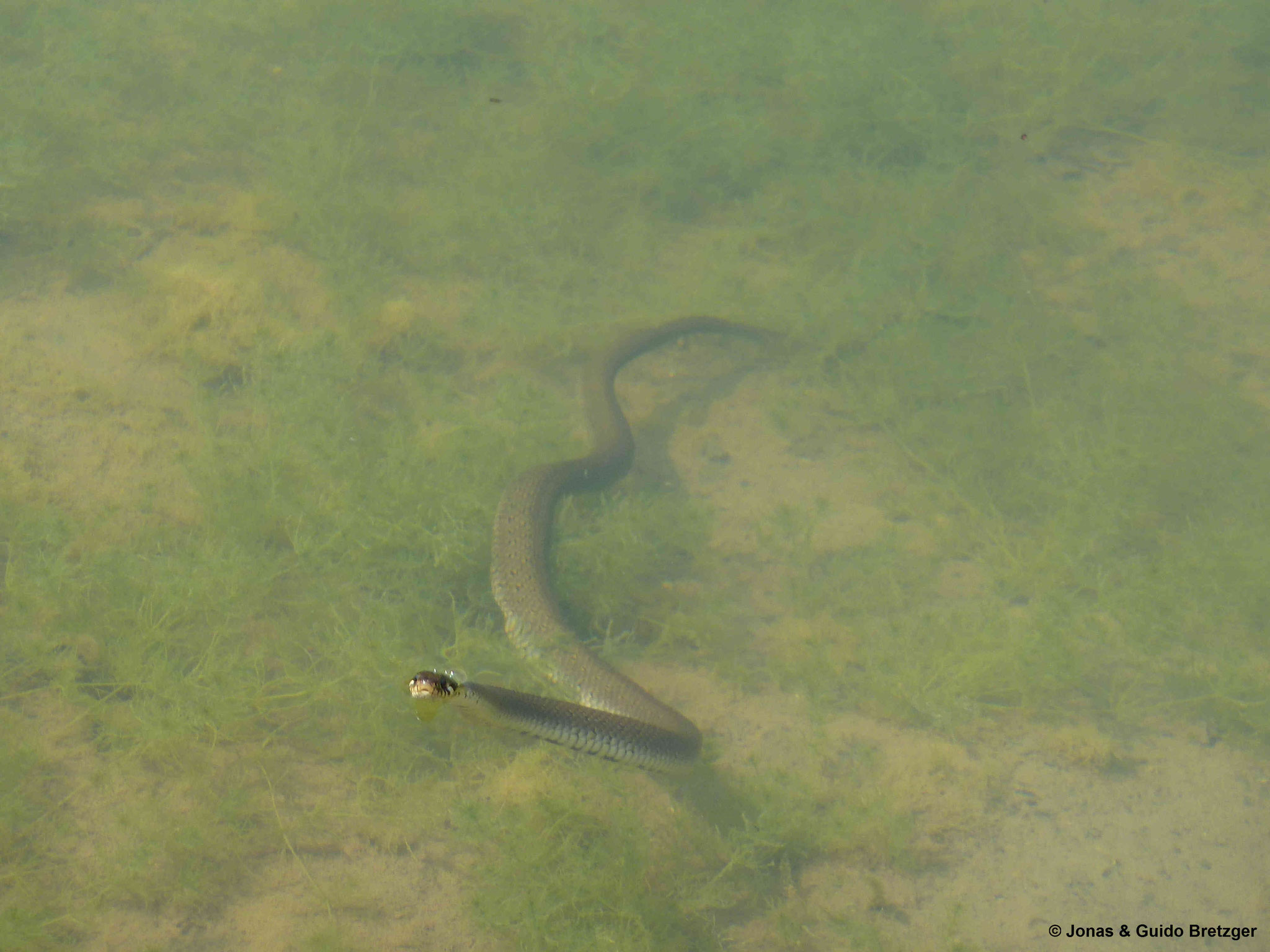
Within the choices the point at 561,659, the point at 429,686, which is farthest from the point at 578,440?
the point at 429,686

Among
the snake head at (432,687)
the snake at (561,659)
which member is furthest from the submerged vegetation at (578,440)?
the snake head at (432,687)

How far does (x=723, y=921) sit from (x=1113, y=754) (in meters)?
2.45

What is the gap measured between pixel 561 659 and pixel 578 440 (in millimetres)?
2025

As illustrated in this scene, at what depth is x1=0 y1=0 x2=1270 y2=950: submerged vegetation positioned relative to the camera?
3488 millimetres

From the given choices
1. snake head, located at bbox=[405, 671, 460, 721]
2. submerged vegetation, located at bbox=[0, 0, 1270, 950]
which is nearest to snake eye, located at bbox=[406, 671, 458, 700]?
snake head, located at bbox=[405, 671, 460, 721]

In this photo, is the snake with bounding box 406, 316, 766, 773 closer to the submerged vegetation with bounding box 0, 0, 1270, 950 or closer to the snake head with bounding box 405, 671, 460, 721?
the snake head with bounding box 405, 671, 460, 721

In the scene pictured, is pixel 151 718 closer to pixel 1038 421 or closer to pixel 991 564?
pixel 991 564

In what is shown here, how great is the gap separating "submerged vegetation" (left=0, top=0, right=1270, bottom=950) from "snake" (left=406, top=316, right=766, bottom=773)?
19 cm

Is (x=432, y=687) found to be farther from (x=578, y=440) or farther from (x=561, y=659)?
(x=578, y=440)

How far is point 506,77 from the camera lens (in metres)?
8.88

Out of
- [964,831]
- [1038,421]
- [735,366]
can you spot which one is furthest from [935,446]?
[964,831]

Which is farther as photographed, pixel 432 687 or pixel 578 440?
pixel 578 440

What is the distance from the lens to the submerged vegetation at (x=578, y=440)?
3488 millimetres

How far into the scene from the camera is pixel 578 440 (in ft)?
19.1
